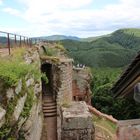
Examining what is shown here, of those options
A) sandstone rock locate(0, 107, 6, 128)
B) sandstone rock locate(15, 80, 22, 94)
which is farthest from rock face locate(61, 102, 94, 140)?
sandstone rock locate(0, 107, 6, 128)

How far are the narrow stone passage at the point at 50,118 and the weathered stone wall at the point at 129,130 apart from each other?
15.1 meters

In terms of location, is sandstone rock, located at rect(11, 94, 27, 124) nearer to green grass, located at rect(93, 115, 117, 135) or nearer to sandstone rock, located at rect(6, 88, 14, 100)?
sandstone rock, located at rect(6, 88, 14, 100)

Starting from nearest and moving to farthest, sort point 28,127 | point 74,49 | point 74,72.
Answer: point 28,127 < point 74,72 < point 74,49

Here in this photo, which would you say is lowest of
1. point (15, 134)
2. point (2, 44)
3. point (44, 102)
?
point (44, 102)

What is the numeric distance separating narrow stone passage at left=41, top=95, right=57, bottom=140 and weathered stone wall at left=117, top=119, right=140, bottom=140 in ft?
49.6

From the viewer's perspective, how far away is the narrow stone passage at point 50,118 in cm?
2227

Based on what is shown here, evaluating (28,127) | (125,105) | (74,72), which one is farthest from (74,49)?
(28,127)

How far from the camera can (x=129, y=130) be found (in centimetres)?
690

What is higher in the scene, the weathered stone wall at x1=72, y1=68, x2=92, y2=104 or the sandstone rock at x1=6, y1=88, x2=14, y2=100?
the sandstone rock at x1=6, y1=88, x2=14, y2=100

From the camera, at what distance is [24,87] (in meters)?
11.6

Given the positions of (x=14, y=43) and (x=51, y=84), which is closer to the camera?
(x=14, y=43)

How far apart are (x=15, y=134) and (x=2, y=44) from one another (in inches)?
279

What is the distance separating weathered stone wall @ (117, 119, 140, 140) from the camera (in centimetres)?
689

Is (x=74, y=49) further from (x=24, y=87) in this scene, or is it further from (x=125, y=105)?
(x=24, y=87)
